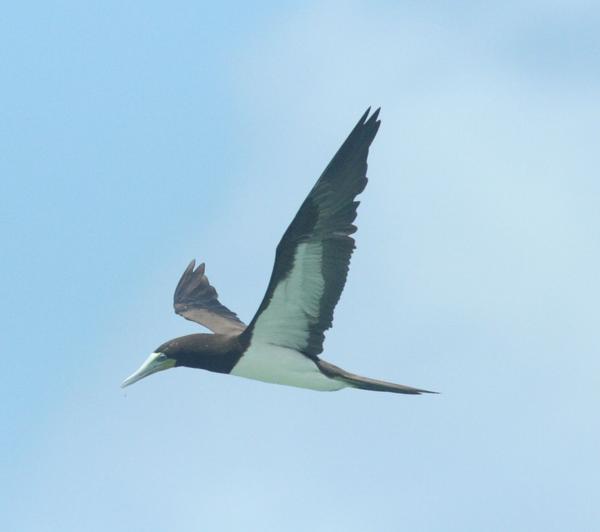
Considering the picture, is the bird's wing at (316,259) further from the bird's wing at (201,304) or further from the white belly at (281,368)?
the bird's wing at (201,304)

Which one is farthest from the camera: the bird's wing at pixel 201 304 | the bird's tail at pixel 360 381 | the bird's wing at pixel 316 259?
the bird's wing at pixel 201 304

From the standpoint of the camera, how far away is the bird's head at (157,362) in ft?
82.2

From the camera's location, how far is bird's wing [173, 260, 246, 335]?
1095 inches

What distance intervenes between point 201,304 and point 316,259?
19.3ft

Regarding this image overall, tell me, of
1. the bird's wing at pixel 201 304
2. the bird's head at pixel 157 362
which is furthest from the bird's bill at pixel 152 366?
the bird's wing at pixel 201 304

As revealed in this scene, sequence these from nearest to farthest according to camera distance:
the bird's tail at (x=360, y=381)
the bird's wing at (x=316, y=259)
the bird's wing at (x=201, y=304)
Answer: the bird's wing at (x=316, y=259) → the bird's tail at (x=360, y=381) → the bird's wing at (x=201, y=304)

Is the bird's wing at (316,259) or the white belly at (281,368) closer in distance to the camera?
the bird's wing at (316,259)

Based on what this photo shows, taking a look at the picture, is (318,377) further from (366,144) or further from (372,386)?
(366,144)

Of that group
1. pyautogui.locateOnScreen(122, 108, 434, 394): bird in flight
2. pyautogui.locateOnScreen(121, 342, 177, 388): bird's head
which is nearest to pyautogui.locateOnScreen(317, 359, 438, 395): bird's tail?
pyautogui.locateOnScreen(122, 108, 434, 394): bird in flight

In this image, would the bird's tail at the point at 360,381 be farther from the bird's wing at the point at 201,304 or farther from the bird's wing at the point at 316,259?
the bird's wing at the point at 201,304

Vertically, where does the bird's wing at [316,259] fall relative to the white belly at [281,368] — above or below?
above

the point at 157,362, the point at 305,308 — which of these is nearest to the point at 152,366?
the point at 157,362

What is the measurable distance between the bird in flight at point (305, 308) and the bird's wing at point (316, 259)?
1cm

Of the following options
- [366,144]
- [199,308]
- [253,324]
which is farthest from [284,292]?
[199,308]
